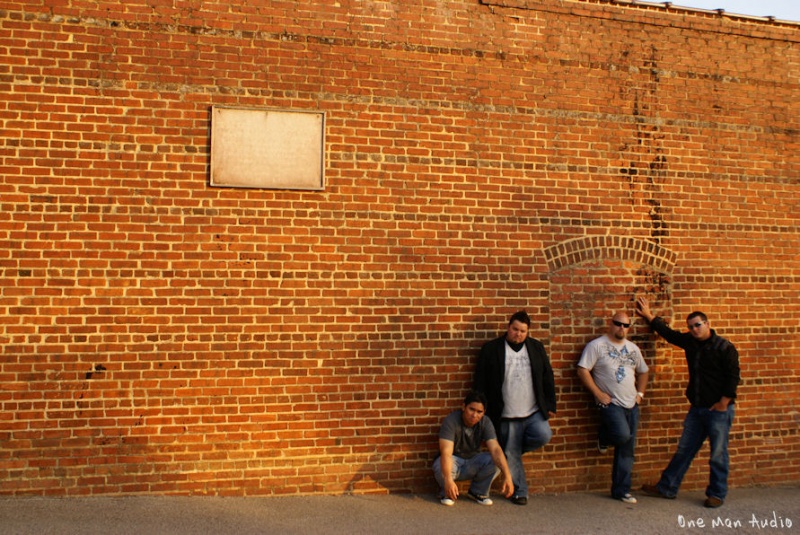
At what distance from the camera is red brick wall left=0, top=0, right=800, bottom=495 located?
215 inches

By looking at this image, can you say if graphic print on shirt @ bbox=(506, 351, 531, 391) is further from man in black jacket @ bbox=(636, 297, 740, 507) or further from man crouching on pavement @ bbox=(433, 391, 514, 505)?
man in black jacket @ bbox=(636, 297, 740, 507)

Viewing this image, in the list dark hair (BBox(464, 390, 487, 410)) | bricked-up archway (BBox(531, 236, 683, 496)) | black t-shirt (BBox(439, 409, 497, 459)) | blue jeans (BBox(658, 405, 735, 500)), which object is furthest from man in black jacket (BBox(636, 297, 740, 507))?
dark hair (BBox(464, 390, 487, 410))

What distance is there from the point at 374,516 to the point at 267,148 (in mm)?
3364

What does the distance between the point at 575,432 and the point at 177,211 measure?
4.33 m

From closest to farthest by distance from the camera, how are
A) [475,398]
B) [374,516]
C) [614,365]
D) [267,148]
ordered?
[374,516] → [475,398] → [267,148] → [614,365]

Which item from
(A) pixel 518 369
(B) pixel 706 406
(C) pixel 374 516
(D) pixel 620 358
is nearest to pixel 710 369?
(B) pixel 706 406

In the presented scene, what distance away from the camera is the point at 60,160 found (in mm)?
5516

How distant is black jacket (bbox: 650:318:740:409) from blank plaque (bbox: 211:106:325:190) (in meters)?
3.89

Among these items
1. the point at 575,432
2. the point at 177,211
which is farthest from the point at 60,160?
the point at 575,432

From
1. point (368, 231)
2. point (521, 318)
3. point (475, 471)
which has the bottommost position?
point (475, 471)

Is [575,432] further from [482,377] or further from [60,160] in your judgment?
[60,160]

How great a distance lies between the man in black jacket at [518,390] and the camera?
19.2ft

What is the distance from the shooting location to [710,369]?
19.6 feet

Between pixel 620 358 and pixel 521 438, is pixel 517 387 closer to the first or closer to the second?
pixel 521 438
